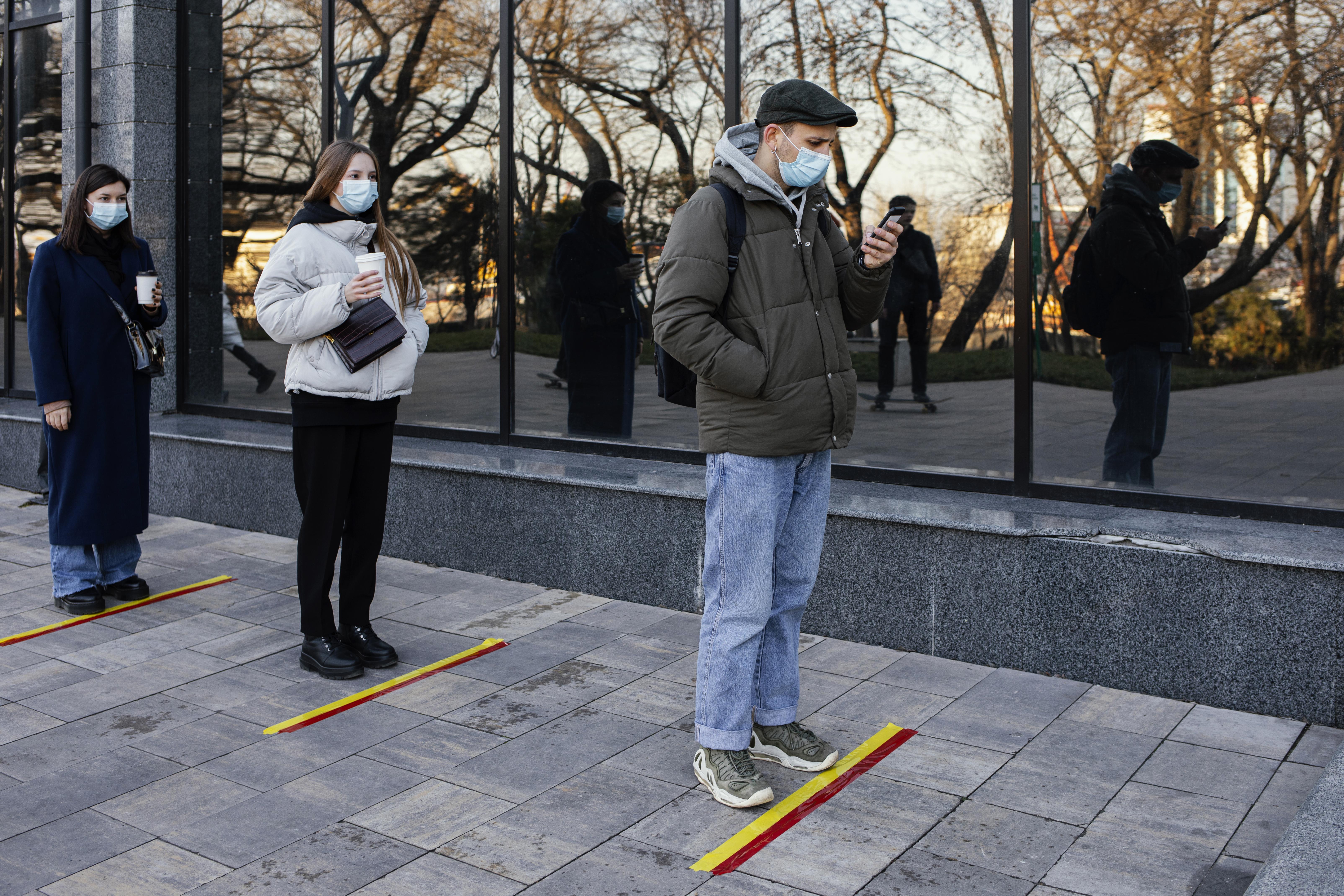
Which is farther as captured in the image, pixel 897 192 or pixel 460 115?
pixel 460 115

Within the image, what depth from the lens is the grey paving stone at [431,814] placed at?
137 inches

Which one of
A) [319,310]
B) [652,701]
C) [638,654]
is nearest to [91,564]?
[319,310]

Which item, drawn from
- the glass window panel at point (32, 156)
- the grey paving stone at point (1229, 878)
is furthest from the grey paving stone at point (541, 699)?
the glass window panel at point (32, 156)

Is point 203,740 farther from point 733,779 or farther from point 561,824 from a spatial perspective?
point 733,779

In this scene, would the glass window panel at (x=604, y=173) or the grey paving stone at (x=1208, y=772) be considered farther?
the glass window panel at (x=604, y=173)

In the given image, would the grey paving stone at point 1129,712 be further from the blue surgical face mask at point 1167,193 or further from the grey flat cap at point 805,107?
the grey flat cap at point 805,107

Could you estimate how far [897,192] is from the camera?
5.98 m

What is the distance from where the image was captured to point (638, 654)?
509cm

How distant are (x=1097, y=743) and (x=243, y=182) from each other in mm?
6806

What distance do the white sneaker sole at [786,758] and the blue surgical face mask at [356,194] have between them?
2.37m

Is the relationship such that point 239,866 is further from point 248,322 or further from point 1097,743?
point 248,322

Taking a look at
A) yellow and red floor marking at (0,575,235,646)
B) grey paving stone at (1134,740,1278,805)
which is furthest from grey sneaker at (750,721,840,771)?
yellow and red floor marking at (0,575,235,646)

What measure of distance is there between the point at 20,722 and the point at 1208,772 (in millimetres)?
3910

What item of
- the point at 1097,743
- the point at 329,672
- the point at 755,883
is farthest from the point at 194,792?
the point at 1097,743
